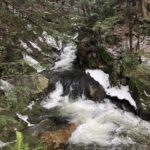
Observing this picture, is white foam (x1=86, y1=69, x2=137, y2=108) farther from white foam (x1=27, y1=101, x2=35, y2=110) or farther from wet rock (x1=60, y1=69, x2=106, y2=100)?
white foam (x1=27, y1=101, x2=35, y2=110)

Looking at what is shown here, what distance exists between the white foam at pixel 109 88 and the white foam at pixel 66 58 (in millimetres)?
2354

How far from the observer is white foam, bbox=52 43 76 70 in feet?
60.6

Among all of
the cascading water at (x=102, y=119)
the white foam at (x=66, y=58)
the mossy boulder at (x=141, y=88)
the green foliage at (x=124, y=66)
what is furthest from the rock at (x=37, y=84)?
the mossy boulder at (x=141, y=88)

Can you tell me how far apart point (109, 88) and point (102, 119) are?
211 cm

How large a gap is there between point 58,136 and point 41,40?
1130cm

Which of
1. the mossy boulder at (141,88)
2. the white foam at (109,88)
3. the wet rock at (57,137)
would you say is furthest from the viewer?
the white foam at (109,88)

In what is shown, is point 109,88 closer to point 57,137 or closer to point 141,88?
point 141,88

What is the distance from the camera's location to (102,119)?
12969mm

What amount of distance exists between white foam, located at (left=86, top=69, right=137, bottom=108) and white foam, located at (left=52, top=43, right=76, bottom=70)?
7.72 ft

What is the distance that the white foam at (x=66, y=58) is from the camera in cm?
1847

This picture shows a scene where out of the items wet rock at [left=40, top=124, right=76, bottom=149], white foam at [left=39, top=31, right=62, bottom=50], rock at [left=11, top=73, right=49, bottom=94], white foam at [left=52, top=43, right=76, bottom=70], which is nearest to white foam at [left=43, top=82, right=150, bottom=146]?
wet rock at [left=40, top=124, right=76, bottom=149]

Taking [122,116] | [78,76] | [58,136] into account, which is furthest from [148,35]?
[58,136]

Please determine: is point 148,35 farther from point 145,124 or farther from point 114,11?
point 145,124

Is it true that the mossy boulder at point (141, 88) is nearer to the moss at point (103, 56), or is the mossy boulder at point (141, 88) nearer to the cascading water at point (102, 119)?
the cascading water at point (102, 119)
